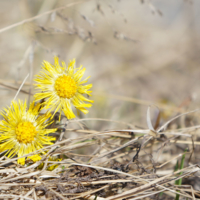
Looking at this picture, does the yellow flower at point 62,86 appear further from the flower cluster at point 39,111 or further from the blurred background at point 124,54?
the blurred background at point 124,54

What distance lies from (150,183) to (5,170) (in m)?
0.73

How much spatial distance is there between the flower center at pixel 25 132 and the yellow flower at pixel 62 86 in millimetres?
142

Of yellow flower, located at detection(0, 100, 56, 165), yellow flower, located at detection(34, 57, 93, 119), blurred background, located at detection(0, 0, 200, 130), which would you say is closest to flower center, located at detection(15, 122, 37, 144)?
yellow flower, located at detection(0, 100, 56, 165)

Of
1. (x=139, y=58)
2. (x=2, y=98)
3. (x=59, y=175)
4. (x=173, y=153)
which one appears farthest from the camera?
(x=139, y=58)

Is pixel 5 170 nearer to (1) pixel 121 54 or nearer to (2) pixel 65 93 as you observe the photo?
(2) pixel 65 93

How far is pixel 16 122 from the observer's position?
1.01m

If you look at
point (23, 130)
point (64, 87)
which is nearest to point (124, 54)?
point (64, 87)

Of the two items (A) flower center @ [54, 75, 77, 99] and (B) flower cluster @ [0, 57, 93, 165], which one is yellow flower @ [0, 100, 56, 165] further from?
(A) flower center @ [54, 75, 77, 99]

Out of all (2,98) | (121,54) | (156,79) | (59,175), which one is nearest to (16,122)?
(59,175)

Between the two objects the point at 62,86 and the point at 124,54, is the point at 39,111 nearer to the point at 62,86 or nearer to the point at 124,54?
the point at 62,86

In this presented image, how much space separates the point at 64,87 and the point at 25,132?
320mm

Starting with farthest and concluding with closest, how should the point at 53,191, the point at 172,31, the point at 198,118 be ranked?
the point at 172,31
the point at 198,118
the point at 53,191

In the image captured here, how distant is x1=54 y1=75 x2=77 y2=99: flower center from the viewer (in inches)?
42.5

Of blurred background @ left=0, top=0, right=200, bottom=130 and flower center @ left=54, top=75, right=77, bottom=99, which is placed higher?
blurred background @ left=0, top=0, right=200, bottom=130
